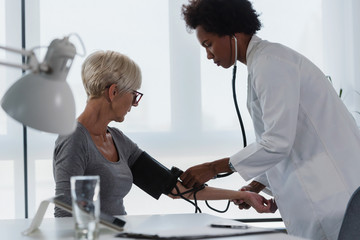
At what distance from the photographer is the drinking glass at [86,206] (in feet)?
3.76

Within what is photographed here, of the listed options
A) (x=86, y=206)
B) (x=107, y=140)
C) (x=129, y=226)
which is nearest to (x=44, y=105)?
(x=86, y=206)

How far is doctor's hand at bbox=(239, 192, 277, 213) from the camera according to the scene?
233 cm

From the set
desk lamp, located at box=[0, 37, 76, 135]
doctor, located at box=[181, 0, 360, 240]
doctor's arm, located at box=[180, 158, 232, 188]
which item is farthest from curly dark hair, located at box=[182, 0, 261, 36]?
desk lamp, located at box=[0, 37, 76, 135]

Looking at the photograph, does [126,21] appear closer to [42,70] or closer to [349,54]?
[349,54]

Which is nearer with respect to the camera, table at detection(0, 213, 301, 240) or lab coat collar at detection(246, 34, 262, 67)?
table at detection(0, 213, 301, 240)

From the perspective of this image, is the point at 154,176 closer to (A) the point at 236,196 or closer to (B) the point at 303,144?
(A) the point at 236,196

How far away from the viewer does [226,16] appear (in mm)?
2064

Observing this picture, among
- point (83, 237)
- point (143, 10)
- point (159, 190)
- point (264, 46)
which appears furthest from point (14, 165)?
point (83, 237)

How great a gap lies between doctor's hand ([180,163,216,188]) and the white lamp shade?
103cm

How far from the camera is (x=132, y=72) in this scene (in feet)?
7.63

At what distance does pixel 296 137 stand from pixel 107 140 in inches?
30.6

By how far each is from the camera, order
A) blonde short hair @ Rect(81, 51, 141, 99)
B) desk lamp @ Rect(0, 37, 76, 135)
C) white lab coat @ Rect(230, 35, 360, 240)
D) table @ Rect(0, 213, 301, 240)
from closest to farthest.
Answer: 1. desk lamp @ Rect(0, 37, 76, 135)
2. table @ Rect(0, 213, 301, 240)
3. white lab coat @ Rect(230, 35, 360, 240)
4. blonde short hair @ Rect(81, 51, 141, 99)

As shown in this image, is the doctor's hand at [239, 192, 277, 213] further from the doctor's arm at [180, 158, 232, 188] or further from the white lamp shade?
the white lamp shade

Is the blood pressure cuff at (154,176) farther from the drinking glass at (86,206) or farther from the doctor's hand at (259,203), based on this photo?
the drinking glass at (86,206)
